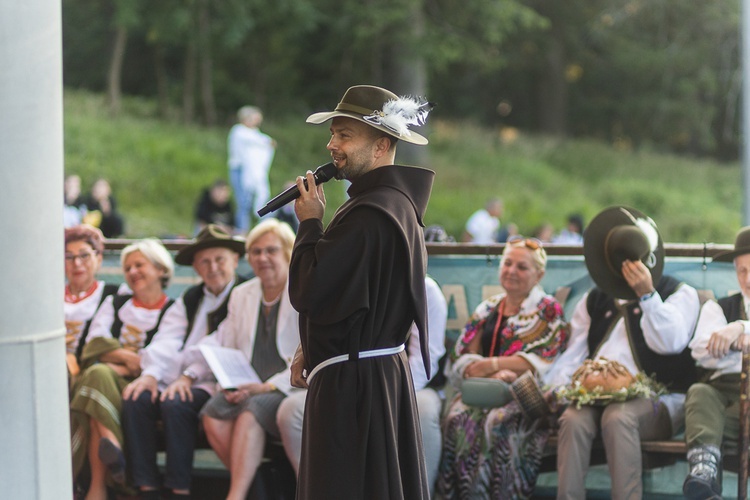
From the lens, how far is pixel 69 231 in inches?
259

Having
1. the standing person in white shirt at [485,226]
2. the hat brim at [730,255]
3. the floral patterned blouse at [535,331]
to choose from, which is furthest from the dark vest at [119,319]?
the standing person in white shirt at [485,226]

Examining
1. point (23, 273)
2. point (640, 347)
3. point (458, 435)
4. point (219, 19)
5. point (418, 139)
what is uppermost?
point (219, 19)

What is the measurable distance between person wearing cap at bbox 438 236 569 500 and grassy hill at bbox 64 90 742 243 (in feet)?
45.2

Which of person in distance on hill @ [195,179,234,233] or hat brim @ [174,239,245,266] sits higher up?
person in distance on hill @ [195,179,234,233]

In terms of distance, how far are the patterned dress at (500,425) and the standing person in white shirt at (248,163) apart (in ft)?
31.9

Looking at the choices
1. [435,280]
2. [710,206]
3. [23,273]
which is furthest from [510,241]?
[710,206]

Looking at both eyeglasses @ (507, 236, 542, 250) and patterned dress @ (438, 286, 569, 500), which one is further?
eyeglasses @ (507, 236, 542, 250)

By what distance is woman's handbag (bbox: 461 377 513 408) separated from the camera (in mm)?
5613

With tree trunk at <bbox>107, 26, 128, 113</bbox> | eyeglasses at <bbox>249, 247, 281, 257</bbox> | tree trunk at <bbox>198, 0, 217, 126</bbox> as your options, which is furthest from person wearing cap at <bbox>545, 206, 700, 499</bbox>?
tree trunk at <bbox>107, 26, 128, 113</bbox>

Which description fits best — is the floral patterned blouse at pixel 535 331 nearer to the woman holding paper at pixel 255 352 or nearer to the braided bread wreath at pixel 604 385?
the braided bread wreath at pixel 604 385

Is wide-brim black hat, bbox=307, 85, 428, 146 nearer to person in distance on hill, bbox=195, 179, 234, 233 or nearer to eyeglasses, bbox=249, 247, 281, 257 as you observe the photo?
eyeglasses, bbox=249, 247, 281, 257

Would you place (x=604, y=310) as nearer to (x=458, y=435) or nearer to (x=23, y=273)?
(x=458, y=435)

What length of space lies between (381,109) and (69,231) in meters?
3.13

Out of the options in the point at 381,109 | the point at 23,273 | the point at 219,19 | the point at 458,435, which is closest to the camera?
the point at 23,273
